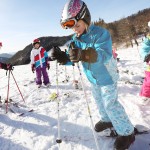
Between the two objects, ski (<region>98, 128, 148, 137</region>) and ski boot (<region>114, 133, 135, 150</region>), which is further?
ski (<region>98, 128, 148, 137</region>)

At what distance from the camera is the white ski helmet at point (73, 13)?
3.31 metres

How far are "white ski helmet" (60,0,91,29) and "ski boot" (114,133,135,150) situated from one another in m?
2.05

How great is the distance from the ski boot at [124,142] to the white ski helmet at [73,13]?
80.6 inches

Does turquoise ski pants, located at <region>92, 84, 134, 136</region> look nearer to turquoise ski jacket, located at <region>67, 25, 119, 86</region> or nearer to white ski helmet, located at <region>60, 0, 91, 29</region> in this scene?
turquoise ski jacket, located at <region>67, 25, 119, 86</region>

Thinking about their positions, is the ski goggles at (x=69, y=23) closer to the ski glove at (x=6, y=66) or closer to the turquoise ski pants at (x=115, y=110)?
the turquoise ski pants at (x=115, y=110)

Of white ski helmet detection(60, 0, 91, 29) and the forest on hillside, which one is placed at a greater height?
the forest on hillside

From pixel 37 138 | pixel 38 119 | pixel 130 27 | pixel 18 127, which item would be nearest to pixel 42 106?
pixel 38 119

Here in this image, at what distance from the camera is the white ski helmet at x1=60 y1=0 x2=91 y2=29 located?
3309 millimetres

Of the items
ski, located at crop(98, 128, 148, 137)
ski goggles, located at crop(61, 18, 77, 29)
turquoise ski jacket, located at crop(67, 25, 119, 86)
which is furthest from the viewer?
ski, located at crop(98, 128, 148, 137)

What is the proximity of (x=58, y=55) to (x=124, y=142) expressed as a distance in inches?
73.5

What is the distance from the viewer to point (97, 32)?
3.37 meters

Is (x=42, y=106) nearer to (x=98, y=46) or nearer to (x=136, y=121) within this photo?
(x=136, y=121)

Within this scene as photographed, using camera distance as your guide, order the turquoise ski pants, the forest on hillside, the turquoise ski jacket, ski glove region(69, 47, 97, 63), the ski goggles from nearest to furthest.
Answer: ski glove region(69, 47, 97, 63), the turquoise ski jacket, the ski goggles, the turquoise ski pants, the forest on hillside

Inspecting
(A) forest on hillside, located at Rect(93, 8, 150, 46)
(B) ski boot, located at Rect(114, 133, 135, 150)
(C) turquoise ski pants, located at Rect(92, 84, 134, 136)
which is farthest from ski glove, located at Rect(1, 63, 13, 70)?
(A) forest on hillside, located at Rect(93, 8, 150, 46)
